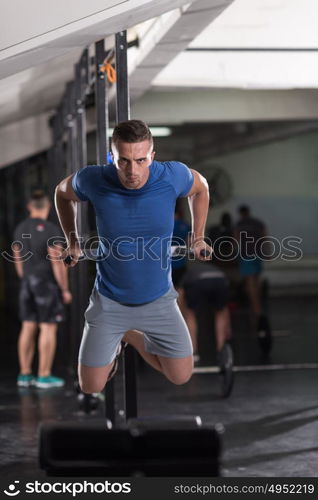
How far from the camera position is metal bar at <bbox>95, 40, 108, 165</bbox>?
4.91 m

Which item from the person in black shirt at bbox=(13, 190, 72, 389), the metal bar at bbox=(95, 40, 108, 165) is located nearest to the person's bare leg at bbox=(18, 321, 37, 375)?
the person in black shirt at bbox=(13, 190, 72, 389)

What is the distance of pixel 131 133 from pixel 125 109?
861mm

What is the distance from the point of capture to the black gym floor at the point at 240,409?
487 cm

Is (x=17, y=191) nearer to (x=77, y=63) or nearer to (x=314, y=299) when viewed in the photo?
(x=314, y=299)

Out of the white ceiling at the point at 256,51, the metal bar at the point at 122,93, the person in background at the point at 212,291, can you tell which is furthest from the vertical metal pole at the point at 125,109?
the person in background at the point at 212,291

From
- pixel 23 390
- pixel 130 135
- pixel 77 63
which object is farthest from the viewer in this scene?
pixel 23 390

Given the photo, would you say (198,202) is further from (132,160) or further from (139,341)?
(139,341)

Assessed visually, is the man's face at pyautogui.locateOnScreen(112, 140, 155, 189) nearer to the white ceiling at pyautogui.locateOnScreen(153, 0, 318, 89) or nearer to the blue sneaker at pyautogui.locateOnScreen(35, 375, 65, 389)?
the white ceiling at pyautogui.locateOnScreen(153, 0, 318, 89)

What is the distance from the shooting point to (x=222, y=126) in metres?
15.4

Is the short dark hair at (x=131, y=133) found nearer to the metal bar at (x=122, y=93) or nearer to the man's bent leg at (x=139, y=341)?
the metal bar at (x=122, y=93)

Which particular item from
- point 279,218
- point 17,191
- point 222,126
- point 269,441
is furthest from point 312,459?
point 279,218

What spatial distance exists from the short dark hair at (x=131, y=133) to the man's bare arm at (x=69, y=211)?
38 cm

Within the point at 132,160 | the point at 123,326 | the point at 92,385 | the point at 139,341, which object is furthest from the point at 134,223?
the point at 92,385

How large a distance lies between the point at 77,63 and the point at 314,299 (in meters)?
10.4
